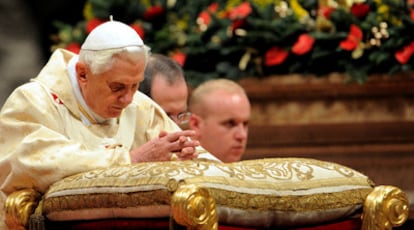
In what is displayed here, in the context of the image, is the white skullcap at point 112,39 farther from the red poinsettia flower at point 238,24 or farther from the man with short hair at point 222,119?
the red poinsettia flower at point 238,24

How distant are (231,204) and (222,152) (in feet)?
8.21

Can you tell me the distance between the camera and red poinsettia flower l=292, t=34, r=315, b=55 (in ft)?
27.2

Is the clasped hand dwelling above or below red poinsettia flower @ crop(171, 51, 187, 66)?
above

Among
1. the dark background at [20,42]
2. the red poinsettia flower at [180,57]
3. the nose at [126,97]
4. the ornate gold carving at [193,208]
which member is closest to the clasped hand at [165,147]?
the nose at [126,97]

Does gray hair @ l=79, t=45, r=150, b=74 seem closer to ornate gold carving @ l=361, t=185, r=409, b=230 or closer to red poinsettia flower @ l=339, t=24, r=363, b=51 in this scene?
ornate gold carving @ l=361, t=185, r=409, b=230

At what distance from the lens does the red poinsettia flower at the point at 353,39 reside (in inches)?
322

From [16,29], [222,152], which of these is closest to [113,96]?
[222,152]

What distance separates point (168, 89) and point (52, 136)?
141 cm

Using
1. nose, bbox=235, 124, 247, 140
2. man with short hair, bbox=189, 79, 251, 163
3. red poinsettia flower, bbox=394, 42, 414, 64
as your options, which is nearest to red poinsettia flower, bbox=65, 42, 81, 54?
man with short hair, bbox=189, 79, 251, 163

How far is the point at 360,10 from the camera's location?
8.30m

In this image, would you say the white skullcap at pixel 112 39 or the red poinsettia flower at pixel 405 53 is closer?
the white skullcap at pixel 112 39

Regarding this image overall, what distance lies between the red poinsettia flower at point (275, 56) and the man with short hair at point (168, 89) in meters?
2.12

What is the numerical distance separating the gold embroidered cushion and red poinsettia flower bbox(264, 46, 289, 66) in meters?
3.51

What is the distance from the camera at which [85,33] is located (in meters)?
8.95
